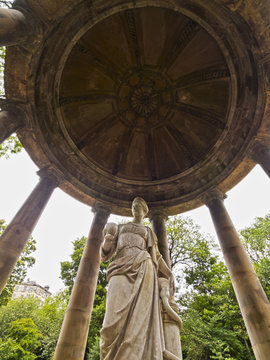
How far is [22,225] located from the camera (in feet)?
28.6

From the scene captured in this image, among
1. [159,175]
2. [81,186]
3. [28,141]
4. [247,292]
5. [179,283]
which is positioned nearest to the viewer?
[247,292]

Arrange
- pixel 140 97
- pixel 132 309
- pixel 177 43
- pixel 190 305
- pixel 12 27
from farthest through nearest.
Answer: pixel 190 305 < pixel 140 97 < pixel 177 43 < pixel 12 27 < pixel 132 309

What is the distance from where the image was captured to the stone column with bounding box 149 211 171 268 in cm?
Result: 1039

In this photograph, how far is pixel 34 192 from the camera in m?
10.2

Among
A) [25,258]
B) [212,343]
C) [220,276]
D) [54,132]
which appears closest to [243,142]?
[54,132]

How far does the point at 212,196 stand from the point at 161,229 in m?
3.18

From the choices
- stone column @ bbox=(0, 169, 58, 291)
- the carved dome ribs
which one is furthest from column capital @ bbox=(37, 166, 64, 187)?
the carved dome ribs

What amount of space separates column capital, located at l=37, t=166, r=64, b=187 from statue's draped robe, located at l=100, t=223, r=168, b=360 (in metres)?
7.59

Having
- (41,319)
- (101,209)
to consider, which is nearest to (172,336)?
(101,209)

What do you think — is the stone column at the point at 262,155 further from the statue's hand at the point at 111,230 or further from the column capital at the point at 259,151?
the statue's hand at the point at 111,230

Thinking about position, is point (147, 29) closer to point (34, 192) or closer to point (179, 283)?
point (34, 192)

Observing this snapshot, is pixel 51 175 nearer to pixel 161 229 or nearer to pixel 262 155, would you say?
pixel 161 229

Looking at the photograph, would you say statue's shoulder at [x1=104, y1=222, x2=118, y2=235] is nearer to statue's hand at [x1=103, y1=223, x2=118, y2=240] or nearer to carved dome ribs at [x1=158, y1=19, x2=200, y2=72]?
statue's hand at [x1=103, y1=223, x2=118, y2=240]

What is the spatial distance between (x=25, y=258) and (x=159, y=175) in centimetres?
1431
